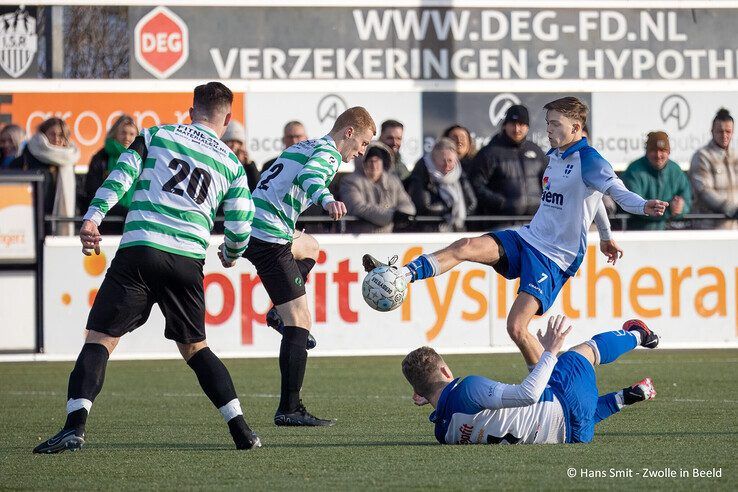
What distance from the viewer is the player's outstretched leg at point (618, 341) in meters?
8.06

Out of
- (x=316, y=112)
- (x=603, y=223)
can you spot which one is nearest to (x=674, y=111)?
(x=316, y=112)

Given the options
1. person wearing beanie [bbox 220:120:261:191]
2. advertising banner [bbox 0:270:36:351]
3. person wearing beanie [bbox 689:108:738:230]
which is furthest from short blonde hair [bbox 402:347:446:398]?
person wearing beanie [bbox 689:108:738:230]

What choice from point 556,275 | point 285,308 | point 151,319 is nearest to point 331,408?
point 285,308

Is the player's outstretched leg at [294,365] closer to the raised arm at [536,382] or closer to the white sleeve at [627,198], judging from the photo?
the raised arm at [536,382]

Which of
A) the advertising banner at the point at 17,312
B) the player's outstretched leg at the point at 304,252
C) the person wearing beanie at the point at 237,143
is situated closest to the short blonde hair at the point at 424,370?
the player's outstretched leg at the point at 304,252

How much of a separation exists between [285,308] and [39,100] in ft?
27.3

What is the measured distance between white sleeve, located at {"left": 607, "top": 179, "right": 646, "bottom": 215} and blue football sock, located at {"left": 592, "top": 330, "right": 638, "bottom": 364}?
31.0 inches

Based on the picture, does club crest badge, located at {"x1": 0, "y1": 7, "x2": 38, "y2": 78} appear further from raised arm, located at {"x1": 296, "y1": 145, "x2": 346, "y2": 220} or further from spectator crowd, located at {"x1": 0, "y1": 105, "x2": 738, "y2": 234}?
raised arm, located at {"x1": 296, "y1": 145, "x2": 346, "y2": 220}

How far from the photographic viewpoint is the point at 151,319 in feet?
47.3

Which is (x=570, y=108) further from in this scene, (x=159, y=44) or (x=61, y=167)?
(x=159, y=44)

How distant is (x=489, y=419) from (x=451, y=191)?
730 cm

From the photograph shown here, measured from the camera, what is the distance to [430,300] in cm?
1475

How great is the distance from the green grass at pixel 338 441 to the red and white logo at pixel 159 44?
514 centimetres

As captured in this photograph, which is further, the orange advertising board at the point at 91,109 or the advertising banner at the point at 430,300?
the orange advertising board at the point at 91,109
